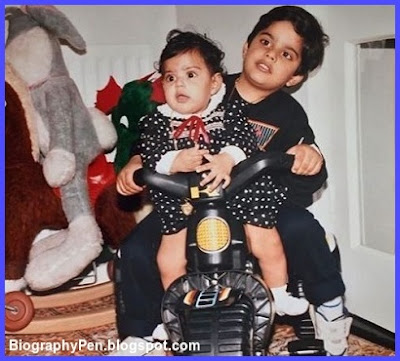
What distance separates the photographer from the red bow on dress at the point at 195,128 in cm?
112

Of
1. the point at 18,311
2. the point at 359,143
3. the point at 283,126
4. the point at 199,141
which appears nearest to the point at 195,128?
the point at 199,141

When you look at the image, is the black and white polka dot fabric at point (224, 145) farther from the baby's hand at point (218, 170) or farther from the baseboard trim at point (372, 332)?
the baseboard trim at point (372, 332)

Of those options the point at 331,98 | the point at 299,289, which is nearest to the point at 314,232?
the point at 299,289

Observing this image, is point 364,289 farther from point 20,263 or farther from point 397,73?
point 20,263

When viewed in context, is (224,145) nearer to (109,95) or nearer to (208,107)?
(208,107)

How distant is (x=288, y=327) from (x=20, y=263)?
0.40 m

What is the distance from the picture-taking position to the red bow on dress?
1116mm

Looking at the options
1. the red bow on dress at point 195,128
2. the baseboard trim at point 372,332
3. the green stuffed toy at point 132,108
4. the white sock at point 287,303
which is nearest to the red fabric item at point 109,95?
the green stuffed toy at point 132,108

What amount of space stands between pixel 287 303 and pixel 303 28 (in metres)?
0.39

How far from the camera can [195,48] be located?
1.11m

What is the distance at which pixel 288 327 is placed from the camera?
1169 millimetres

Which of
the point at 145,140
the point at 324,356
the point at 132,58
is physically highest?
the point at 132,58

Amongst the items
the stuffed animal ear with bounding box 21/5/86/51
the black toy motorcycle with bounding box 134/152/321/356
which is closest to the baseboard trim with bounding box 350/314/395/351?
the black toy motorcycle with bounding box 134/152/321/356

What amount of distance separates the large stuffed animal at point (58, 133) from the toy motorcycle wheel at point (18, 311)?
0.02m
